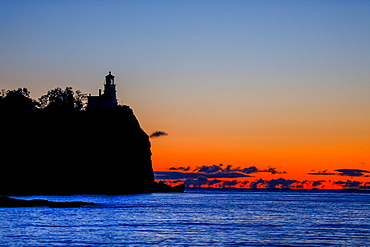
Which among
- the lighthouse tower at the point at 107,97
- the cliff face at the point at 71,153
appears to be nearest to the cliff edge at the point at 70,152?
the cliff face at the point at 71,153

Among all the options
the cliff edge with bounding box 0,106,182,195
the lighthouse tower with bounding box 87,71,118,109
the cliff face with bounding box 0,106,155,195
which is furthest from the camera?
the lighthouse tower with bounding box 87,71,118,109

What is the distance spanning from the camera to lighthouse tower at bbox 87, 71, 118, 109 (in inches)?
6796

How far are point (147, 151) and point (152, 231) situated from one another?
122m

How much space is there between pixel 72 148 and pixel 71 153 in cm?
174

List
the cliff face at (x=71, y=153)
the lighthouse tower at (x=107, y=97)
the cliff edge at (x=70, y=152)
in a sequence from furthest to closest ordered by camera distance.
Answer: the lighthouse tower at (x=107, y=97)
the cliff edge at (x=70, y=152)
the cliff face at (x=71, y=153)

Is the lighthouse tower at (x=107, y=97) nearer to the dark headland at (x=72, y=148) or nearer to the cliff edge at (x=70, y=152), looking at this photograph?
the dark headland at (x=72, y=148)

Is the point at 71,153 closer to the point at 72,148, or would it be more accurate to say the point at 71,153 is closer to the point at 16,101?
the point at 72,148

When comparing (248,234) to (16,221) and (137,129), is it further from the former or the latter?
(137,129)

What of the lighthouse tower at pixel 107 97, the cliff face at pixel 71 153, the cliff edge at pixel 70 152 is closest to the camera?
the cliff face at pixel 71 153

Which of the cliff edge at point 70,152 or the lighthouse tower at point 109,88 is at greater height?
the lighthouse tower at point 109,88

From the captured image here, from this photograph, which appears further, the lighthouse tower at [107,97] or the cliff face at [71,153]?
the lighthouse tower at [107,97]

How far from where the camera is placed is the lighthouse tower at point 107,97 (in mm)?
172625

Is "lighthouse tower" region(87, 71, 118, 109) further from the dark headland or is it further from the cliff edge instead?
the cliff edge

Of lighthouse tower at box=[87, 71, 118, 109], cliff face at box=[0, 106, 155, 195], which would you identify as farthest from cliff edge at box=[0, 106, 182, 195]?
lighthouse tower at box=[87, 71, 118, 109]
